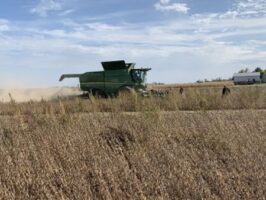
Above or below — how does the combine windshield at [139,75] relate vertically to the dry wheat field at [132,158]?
above

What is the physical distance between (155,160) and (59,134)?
8.96ft

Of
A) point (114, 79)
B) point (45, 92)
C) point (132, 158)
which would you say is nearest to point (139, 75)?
point (114, 79)

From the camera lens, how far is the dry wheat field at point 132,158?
735cm

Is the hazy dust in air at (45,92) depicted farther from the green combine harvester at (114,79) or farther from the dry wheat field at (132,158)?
the dry wheat field at (132,158)

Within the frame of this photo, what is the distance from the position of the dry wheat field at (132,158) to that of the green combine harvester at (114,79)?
2271cm

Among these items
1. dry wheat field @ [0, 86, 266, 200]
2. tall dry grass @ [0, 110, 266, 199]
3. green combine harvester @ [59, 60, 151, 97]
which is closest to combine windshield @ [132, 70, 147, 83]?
green combine harvester @ [59, 60, 151, 97]

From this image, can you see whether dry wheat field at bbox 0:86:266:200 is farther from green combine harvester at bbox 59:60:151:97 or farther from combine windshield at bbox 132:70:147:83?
combine windshield at bbox 132:70:147:83

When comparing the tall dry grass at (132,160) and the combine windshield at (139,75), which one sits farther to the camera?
the combine windshield at (139,75)

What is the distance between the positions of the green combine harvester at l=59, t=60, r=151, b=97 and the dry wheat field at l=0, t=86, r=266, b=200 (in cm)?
2271

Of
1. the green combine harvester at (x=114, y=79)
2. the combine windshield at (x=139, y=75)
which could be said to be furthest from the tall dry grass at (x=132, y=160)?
the combine windshield at (x=139, y=75)

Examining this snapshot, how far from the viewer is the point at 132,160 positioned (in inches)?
340

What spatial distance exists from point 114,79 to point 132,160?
27997 mm

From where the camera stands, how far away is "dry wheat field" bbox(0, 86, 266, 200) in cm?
735

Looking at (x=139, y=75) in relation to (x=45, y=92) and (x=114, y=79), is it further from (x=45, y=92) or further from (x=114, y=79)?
(x=45, y=92)
